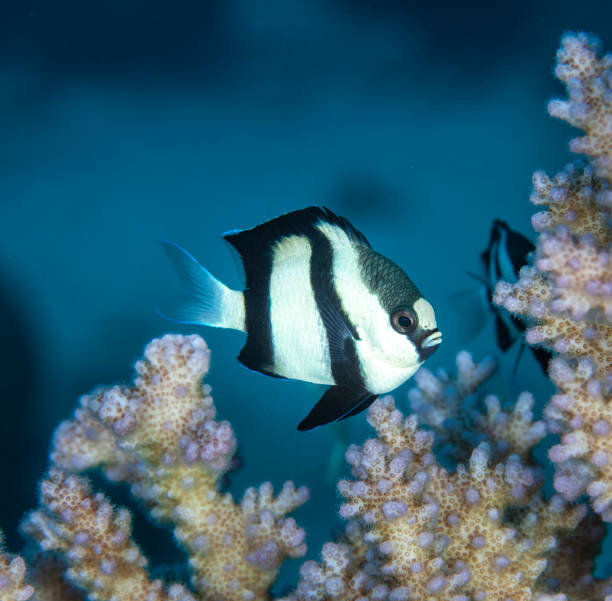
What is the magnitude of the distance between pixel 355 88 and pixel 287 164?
2.56 ft

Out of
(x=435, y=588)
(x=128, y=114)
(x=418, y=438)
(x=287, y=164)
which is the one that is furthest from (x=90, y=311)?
(x=435, y=588)

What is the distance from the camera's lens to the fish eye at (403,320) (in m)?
1.39

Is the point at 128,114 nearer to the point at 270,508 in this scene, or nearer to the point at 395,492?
the point at 270,508

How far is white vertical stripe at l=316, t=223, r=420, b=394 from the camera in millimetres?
1426

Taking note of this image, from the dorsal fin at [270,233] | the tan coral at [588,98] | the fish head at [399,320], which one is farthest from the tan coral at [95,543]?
the tan coral at [588,98]

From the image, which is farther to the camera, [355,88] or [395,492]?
[355,88]

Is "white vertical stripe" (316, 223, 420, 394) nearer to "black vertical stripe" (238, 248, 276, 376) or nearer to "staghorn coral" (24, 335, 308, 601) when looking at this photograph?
"black vertical stripe" (238, 248, 276, 376)

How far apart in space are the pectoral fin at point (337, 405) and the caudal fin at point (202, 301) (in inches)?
13.9

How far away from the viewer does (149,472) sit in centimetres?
191

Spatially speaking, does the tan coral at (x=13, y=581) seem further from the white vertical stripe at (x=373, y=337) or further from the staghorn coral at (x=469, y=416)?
the staghorn coral at (x=469, y=416)

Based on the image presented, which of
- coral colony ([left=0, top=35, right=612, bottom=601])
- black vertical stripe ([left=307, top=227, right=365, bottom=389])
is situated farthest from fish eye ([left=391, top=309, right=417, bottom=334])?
coral colony ([left=0, top=35, right=612, bottom=601])

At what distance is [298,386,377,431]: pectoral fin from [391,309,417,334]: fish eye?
0.23 metres

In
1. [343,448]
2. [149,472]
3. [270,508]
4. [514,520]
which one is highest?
[343,448]

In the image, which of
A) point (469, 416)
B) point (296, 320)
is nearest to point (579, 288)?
point (296, 320)
